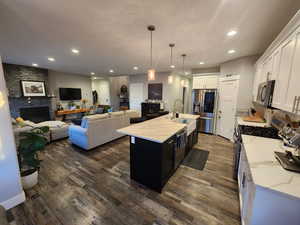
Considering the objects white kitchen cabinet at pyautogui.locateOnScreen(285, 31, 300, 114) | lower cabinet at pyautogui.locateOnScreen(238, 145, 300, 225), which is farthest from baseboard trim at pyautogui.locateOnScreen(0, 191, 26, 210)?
white kitchen cabinet at pyautogui.locateOnScreen(285, 31, 300, 114)

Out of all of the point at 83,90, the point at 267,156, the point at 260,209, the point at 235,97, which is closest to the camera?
the point at 260,209

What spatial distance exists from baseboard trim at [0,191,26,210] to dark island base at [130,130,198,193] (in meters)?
1.61

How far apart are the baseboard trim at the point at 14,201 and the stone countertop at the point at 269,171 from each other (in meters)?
2.92

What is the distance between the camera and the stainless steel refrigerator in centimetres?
464

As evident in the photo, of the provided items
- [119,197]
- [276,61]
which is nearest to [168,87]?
[276,61]

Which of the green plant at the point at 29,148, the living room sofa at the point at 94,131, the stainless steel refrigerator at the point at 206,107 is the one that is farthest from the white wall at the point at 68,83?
the stainless steel refrigerator at the point at 206,107

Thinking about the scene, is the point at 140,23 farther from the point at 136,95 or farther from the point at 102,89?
the point at 102,89

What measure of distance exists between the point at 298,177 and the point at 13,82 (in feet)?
28.3

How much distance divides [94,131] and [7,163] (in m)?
1.75

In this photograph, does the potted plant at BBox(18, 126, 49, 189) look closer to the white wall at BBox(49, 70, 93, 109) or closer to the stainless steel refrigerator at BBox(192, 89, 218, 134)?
the stainless steel refrigerator at BBox(192, 89, 218, 134)

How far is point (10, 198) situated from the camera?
1693 mm

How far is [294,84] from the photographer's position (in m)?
1.39

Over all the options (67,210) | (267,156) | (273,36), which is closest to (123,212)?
(67,210)

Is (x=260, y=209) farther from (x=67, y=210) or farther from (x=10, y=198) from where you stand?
(x=10, y=198)
